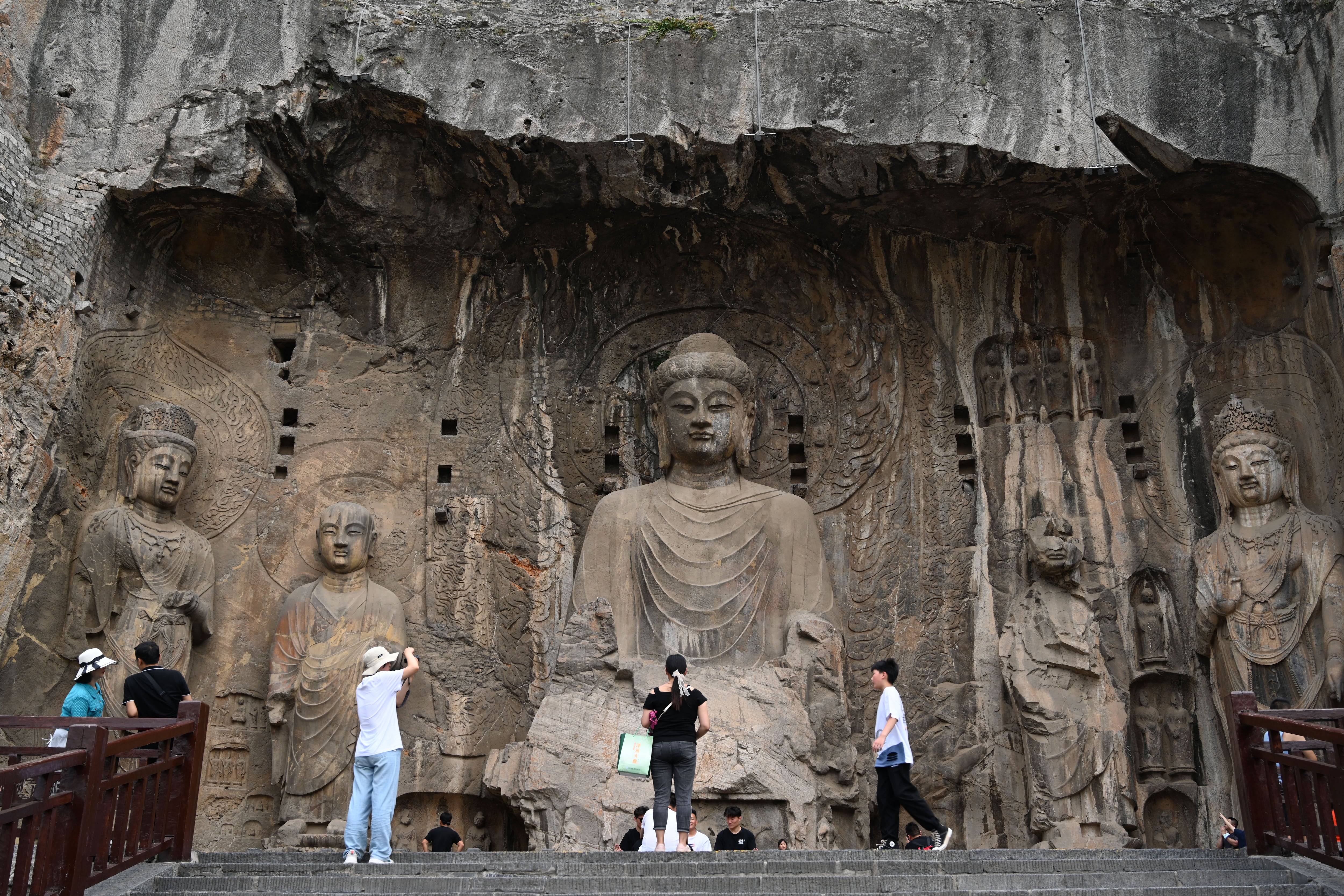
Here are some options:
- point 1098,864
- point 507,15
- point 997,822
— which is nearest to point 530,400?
point 507,15

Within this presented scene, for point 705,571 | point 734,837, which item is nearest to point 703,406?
point 705,571

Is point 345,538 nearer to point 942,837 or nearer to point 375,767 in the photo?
point 375,767

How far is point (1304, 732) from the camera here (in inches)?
251

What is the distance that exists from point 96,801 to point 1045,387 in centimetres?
815

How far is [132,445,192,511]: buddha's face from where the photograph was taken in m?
10.4

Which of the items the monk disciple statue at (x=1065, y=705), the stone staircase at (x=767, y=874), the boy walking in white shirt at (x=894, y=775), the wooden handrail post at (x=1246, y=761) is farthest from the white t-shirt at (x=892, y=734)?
the monk disciple statue at (x=1065, y=705)

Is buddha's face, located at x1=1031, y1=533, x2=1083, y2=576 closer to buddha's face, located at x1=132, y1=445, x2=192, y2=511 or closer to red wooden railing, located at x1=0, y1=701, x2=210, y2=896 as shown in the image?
red wooden railing, located at x1=0, y1=701, x2=210, y2=896

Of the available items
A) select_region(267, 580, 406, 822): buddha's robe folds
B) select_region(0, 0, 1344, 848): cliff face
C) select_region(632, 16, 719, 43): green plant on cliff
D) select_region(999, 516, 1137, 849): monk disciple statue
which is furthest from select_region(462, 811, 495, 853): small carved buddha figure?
select_region(632, 16, 719, 43): green plant on cliff

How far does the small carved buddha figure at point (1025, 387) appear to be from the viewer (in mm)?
11391

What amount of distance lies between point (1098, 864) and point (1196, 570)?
13.9 ft

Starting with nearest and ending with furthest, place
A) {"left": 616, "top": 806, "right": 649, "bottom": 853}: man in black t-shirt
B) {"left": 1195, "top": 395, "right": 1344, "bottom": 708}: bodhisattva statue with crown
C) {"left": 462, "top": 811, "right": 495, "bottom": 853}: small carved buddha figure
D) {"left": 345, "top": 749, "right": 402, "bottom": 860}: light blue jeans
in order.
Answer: {"left": 345, "top": 749, "right": 402, "bottom": 860}: light blue jeans < {"left": 616, "top": 806, "right": 649, "bottom": 853}: man in black t-shirt < {"left": 1195, "top": 395, "right": 1344, "bottom": 708}: bodhisattva statue with crown < {"left": 462, "top": 811, "right": 495, "bottom": 853}: small carved buddha figure

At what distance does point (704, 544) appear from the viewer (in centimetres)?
1058

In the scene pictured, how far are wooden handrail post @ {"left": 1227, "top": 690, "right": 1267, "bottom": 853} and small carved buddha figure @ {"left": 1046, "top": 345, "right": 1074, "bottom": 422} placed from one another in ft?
14.8

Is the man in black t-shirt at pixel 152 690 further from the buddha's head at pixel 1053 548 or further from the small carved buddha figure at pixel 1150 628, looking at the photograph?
the small carved buddha figure at pixel 1150 628
